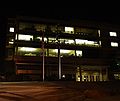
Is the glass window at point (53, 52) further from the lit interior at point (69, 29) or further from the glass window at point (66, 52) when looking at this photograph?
the lit interior at point (69, 29)

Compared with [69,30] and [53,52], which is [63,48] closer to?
[53,52]

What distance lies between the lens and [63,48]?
44.9 m

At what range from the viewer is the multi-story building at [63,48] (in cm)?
4022

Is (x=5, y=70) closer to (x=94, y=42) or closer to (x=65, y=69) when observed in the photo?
(x=65, y=69)

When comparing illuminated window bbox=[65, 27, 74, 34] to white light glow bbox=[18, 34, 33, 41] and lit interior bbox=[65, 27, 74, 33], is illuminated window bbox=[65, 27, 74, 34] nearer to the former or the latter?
lit interior bbox=[65, 27, 74, 33]

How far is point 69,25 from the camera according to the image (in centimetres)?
4716

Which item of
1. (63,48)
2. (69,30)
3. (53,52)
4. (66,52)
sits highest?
(69,30)

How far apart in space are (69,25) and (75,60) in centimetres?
827

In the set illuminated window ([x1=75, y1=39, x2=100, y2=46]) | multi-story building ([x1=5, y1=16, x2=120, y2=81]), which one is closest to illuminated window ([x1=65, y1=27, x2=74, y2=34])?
multi-story building ([x1=5, y1=16, x2=120, y2=81])

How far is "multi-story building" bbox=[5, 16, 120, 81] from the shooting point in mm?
40219

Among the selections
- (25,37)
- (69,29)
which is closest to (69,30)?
(69,29)

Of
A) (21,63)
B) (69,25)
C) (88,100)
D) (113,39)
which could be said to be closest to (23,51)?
(21,63)

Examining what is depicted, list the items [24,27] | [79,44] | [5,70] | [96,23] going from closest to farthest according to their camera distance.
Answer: [5,70] < [24,27] < [79,44] < [96,23]

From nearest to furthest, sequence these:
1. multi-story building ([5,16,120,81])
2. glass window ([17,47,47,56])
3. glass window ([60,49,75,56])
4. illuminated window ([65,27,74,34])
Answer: multi-story building ([5,16,120,81]), glass window ([17,47,47,56]), glass window ([60,49,75,56]), illuminated window ([65,27,74,34])
